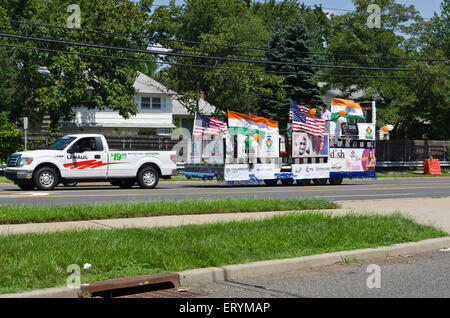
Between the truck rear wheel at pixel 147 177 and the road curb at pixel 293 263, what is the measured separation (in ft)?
44.1

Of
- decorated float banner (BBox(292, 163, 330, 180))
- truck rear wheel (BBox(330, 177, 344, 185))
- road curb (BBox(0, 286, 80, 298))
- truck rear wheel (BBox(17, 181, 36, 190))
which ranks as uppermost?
decorated float banner (BBox(292, 163, 330, 180))

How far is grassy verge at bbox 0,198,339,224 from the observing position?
447 inches

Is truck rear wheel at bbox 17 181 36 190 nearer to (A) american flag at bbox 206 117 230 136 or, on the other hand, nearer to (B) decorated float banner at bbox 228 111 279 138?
(A) american flag at bbox 206 117 230 136

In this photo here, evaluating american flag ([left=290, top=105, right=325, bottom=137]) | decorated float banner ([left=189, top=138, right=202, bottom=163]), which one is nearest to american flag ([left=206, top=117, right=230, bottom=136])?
decorated float banner ([left=189, top=138, right=202, bottom=163])

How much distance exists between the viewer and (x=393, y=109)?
136 feet

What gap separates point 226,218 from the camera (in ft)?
39.3

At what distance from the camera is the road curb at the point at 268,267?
20.6 ft

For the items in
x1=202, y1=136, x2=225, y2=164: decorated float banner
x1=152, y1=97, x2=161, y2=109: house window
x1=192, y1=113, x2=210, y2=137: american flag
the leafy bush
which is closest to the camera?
x1=202, y1=136, x2=225, y2=164: decorated float banner

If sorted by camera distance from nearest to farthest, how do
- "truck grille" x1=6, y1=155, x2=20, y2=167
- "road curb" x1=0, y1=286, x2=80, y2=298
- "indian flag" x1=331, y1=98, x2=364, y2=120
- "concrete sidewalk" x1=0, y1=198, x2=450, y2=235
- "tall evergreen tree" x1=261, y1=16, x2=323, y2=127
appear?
"road curb" x1=0, y1=286, x2=80, y2=298 → "concrete sidewalk" x1=0, y1=198, x2=450, y2=235 → "truck grille" x1=6, y1=155, x2=20, y2=167 → "indian flag" x1=331, y1=98, x2=364, y2=120 → "tall evergreen tree" x1=261, y1=16, x2=323, y2=127

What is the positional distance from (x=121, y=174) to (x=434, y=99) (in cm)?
2912

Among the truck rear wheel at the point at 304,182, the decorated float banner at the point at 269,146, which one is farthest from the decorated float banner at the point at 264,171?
the truck rear wheel at the point at 304,182

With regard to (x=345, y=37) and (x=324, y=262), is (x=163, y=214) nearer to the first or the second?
(x=324, y=262)
